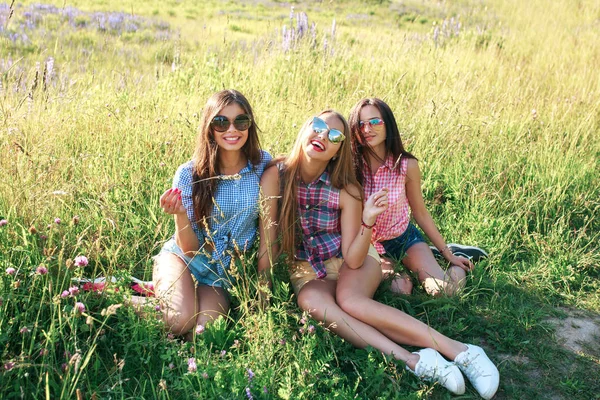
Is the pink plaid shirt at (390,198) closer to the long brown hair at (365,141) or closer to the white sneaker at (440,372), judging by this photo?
the long brown hair at (365,141)

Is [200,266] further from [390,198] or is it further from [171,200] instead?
[390,198]

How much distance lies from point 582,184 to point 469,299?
169 cm

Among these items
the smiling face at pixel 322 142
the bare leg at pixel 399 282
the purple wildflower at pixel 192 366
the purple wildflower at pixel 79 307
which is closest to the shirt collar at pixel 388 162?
the smiling face at pixel 322 142

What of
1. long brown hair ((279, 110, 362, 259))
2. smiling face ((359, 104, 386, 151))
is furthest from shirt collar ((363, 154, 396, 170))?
long brown hair ((279, 110, 362, 259))

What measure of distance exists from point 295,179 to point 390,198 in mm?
704

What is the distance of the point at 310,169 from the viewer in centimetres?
288

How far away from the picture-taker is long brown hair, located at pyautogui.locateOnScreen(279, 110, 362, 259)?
2809 mm

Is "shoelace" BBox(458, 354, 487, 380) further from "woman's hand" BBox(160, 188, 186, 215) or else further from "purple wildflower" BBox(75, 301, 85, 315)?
"purple wildflower" BBox(75, 301, 85, 315)

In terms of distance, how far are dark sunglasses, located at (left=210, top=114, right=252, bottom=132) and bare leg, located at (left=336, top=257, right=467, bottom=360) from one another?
926 millimetres

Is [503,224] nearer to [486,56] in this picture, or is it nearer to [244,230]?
[244,230]

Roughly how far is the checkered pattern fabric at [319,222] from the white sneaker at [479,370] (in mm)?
800

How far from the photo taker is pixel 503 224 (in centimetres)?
373

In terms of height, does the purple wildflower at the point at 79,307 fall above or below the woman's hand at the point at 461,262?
above

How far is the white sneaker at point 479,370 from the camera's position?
7.92 feet
